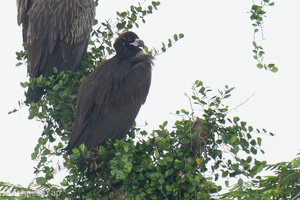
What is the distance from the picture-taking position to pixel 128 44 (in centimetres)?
823

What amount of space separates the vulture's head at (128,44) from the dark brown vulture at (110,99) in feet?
0.63

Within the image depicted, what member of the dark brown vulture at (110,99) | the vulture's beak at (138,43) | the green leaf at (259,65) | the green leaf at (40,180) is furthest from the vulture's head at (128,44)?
the green leaf at (40,180)

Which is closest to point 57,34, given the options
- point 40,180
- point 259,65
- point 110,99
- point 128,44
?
point 128,44

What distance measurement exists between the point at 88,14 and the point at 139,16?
0.90 metres

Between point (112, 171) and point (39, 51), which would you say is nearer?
point (112, 171)

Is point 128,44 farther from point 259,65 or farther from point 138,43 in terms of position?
point 259,65

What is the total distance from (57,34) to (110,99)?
1.68 meters

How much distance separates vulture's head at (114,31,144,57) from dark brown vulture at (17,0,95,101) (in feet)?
1.91

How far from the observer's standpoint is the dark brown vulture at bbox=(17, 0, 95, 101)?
28.2 feet

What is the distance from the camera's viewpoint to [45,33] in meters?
8.80

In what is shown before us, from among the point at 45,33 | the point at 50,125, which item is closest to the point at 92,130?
the point at 50,125

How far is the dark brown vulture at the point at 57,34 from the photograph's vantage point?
860cm

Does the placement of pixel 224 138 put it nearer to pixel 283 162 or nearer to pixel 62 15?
pixel 283 162

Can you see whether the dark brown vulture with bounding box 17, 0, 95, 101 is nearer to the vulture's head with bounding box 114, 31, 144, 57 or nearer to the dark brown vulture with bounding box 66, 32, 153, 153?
the vulture's head with bounding box 114, 31, 144, 57
